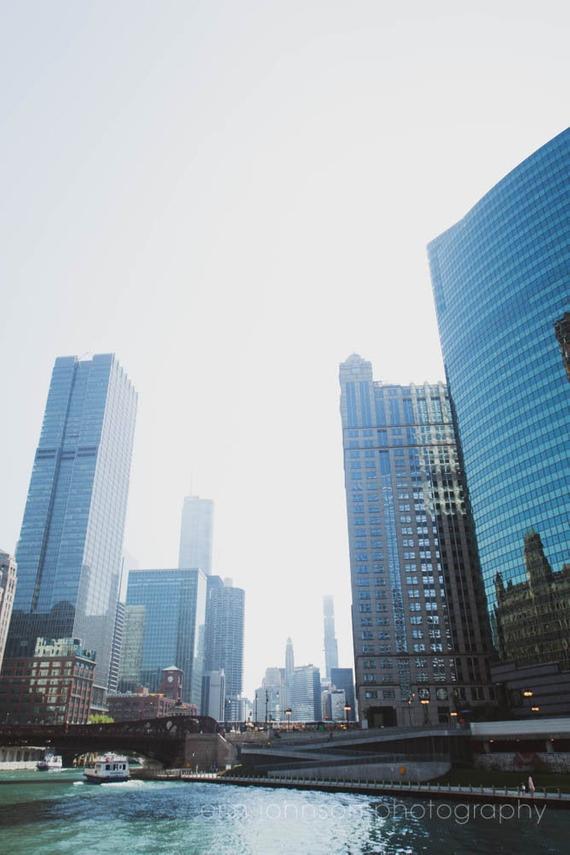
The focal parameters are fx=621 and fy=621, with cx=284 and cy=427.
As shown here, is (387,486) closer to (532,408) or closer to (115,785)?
(532,408)

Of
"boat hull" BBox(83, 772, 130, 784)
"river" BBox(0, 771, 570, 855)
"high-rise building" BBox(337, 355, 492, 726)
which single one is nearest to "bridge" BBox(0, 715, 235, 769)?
"boat hull" BBox(83, 772, 130, 784)

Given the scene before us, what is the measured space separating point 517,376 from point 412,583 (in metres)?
68.3

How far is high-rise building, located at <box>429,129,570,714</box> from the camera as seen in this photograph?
127 m

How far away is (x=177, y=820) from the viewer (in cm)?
6762

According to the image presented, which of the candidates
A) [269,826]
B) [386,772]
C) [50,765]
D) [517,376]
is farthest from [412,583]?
[269,826]

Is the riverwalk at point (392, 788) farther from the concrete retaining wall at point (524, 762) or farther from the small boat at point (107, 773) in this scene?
the concrete retaining wall at point (524, 762)

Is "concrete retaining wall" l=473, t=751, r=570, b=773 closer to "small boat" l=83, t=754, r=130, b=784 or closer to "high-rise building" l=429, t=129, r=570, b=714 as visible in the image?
"high-rise building" l=429, t=129, r=570, b=714

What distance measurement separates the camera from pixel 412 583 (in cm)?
17675

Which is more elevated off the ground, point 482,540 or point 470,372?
point 470,372

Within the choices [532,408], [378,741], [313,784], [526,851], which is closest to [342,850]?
[526,851]

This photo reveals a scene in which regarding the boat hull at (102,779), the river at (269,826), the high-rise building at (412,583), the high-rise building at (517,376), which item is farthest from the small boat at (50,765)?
the high-rise building at (517,376)

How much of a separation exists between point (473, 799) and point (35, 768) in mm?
142455

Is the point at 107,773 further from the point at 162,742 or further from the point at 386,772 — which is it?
the point at 386,772

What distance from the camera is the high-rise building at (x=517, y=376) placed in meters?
127
